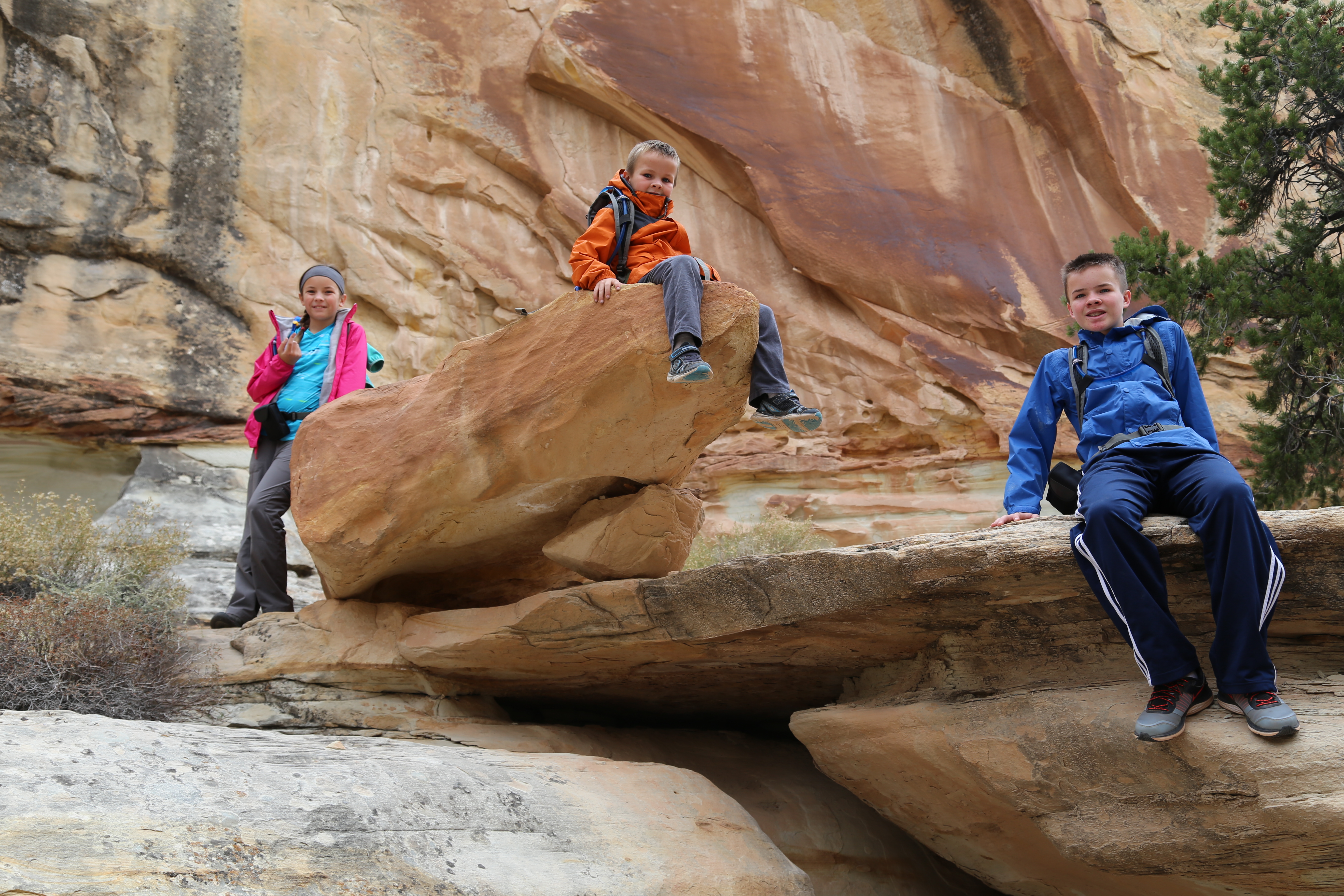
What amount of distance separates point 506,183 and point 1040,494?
329 inches

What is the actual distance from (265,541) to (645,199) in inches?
110

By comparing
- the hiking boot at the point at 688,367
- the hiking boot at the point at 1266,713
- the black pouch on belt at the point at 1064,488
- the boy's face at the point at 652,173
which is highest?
the boy's face at the point at 652,173

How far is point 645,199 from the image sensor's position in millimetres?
4559

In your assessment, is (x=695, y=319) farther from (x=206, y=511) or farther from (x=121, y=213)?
(x=121, y=213)

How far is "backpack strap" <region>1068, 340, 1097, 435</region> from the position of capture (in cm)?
365

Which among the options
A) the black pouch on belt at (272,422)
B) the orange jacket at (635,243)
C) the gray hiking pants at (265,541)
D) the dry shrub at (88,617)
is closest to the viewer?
the orange jacket at (635,243)

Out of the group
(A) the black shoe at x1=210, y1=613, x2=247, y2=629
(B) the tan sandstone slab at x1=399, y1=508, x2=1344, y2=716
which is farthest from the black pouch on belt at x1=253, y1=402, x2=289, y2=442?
(B) the tan sandstone slab at x1=399, y1=508, x2=1344, y2=716

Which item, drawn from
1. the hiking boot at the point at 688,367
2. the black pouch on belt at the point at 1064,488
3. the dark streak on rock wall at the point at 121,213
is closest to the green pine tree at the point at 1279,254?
the black pouch on belt at the point at 1064,488

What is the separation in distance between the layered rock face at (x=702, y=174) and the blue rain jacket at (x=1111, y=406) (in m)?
5.70

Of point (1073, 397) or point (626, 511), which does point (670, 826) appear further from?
point (1073, 397)

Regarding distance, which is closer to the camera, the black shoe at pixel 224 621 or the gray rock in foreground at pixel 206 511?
the black shoe at pixel 224 621

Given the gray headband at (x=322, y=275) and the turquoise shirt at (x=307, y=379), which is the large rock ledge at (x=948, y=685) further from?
the gray headband at (x=322, y=275)

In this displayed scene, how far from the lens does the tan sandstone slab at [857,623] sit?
3.46 meters

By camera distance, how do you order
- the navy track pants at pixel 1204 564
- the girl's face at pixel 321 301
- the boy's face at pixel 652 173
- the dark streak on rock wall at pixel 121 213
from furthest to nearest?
1. the dark streak on rock wall at pixel 121 213
2. the girl's face at pixel 321 301
3. the boy's face at pixel 652 173
4. the navy track pants at pixel 1204 564
